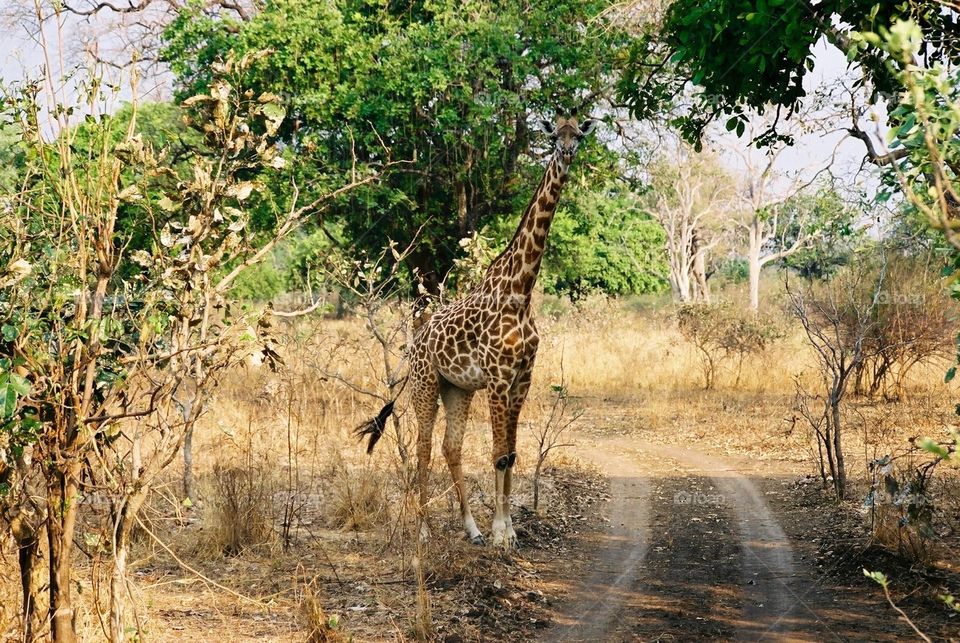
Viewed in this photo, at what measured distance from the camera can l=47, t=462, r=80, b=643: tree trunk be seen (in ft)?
12.6

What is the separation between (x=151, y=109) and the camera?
20.2 metres

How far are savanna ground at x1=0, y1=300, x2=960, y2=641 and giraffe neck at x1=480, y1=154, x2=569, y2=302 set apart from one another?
1.59 meters

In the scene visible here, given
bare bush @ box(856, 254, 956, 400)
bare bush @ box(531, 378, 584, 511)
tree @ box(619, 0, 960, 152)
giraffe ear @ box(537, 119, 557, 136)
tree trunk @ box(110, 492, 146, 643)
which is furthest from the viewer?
bare bush @ box(856, 254, 956, 400)

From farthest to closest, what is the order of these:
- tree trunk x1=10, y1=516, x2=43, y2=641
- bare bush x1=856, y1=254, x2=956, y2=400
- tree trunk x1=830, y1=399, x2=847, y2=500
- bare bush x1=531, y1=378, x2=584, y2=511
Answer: bare bush x1=856, y1=254, x2=956, y2=400 < bare bush x1=531, y1=378, x2=584, y2=511 < tree trunk x1=830, y1=399, x2=847, y2=500 < tree trunk x1=10, y1=516, x2=43, y2=641

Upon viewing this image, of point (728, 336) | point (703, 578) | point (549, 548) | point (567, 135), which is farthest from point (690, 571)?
point (728, 336)

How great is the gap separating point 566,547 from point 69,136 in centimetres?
526

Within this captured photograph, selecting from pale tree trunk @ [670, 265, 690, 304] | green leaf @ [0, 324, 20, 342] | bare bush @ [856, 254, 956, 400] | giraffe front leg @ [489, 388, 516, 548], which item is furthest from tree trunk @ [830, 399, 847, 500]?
pale tree trunk @ [670, 265, 690, 304]

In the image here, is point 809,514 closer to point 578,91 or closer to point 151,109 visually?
point 578,91

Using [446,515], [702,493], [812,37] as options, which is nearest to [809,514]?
[702,493]

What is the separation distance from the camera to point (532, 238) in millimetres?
7492

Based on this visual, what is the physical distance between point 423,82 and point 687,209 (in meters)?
27.7

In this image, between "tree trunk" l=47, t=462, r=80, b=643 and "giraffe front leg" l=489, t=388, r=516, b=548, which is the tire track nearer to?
"giraffe front leg" l=489, t=388, r=516, b=548

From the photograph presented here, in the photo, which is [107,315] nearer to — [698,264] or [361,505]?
[361,505]

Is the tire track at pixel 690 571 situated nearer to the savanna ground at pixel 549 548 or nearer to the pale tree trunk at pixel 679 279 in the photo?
the savanna ground at pixel 549 548
